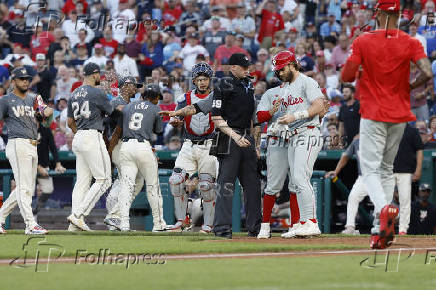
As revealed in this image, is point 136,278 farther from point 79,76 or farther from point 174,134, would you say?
point 79,76

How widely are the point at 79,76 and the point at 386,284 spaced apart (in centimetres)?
1498

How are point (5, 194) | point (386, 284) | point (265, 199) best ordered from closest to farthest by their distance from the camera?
point (386, 284)
point (265, 199)
point (5, 194)

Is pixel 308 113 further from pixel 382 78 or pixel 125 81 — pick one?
pixel 125 81

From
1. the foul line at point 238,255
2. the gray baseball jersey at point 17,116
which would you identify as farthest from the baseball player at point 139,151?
the foul line at point 238,255

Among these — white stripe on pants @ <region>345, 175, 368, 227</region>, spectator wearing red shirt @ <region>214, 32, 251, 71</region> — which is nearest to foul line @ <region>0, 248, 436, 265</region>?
white stripe on pants @ <region>345, 175, 368, 227</region>

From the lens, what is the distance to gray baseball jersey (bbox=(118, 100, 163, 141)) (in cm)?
1277

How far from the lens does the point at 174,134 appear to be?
55.5 ft

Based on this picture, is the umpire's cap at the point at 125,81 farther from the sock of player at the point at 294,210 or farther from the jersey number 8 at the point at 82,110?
the sock of player at the point at 294,210

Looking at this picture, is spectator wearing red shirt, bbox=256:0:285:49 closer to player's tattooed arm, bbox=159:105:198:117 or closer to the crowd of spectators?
the crowd of spectators

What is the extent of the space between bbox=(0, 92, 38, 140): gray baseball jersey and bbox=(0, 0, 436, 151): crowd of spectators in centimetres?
526

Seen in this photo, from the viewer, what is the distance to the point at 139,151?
42.0 feet

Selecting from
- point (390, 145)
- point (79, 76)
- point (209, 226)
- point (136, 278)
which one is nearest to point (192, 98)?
point (209, 226)

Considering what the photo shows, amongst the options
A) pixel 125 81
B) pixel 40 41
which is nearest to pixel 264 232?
pixel 125 81

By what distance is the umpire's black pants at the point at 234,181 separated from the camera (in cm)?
1034
